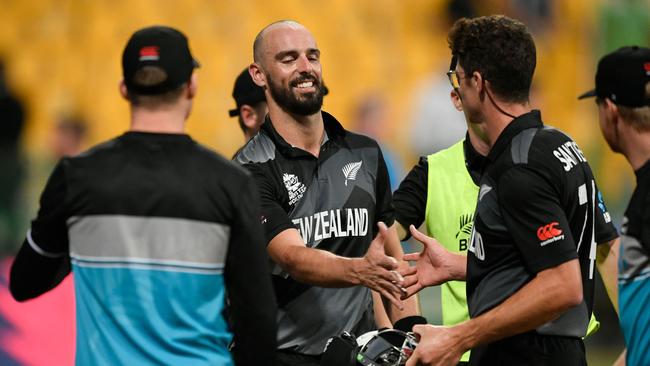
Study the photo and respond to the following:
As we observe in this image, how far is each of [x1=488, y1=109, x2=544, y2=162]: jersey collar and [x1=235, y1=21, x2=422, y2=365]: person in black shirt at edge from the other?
96 centimetres

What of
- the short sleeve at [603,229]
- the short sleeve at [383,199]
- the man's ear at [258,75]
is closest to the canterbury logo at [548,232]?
the short sleeve at [603,229]

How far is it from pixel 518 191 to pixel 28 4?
24.3ft

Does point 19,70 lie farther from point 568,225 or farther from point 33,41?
point 568,225

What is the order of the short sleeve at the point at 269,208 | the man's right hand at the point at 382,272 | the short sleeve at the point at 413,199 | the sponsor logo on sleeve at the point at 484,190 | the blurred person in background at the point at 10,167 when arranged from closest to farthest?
the sponsor logo on sleeve at the point at 484,190 → the man's right hand at the point at 382,272 → the short sleeve at the point at 269,208 → the short sleeve at the point at 413,199 → the blurred person in background at the point at 10,167

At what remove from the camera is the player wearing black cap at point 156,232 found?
11.1ft

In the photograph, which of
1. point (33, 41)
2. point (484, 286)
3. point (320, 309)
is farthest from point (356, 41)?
point (484, 286)

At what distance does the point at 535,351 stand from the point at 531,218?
1.63 ft

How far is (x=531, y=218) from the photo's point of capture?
11.9 feet

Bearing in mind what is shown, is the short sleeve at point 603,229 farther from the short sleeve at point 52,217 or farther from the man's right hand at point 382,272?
the short sleeve at point 52,217

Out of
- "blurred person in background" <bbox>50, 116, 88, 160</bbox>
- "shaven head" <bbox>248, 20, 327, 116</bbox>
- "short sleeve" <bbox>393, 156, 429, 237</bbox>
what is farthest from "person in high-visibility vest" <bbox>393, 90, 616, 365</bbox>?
"blurred person in background" <bbox>50, 116, 88, 160</bbox>

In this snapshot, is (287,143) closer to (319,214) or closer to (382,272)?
(319,214)

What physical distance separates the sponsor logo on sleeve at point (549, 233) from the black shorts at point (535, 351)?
40 cm

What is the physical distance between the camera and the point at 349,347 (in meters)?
4.30

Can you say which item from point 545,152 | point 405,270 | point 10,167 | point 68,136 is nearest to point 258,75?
point 405,270
